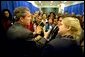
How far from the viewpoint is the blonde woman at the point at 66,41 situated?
3.46 m

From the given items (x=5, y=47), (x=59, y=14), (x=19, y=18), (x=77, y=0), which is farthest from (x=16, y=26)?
(x=77, y=0)

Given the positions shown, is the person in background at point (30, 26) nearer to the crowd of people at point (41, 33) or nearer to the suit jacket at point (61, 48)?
the crowd of people at point (41, 33)

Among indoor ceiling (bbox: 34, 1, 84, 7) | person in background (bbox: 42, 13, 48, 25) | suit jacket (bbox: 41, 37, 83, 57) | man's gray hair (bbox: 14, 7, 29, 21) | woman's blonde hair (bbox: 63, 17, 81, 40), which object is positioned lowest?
suit jacket (bbox: 41, 37, 83, 57)

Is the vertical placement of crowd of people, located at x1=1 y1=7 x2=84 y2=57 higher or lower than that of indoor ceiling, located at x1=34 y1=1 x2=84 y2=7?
lower

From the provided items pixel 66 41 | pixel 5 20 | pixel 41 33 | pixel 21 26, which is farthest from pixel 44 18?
pixel 5 20

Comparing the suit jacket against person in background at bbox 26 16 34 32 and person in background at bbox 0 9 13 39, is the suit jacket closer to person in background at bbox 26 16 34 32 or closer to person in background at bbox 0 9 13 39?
person in background at bbox 26 16 34 32

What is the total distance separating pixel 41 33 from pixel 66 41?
398 mm

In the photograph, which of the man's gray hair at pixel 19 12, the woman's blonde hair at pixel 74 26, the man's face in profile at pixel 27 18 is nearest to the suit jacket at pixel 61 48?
the woman's blonde hair at pixel 74 26

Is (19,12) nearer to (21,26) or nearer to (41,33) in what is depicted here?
(21,26)

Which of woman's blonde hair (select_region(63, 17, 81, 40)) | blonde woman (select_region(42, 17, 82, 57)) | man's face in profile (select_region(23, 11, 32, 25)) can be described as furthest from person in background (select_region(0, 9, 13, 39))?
woman's blonde hair (select_region(63, 17, 81, 40))

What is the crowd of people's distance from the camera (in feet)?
11.5

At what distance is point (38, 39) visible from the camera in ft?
11.6

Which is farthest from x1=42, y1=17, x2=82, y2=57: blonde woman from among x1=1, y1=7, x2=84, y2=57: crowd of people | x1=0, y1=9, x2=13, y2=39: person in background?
x1=0, y1=9, x2=13, y2=39: person in background

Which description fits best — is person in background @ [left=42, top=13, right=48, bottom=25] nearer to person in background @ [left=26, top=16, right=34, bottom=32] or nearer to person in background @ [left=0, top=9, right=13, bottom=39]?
person in background @ [left=26, top=16, right=34, bottom=32]
